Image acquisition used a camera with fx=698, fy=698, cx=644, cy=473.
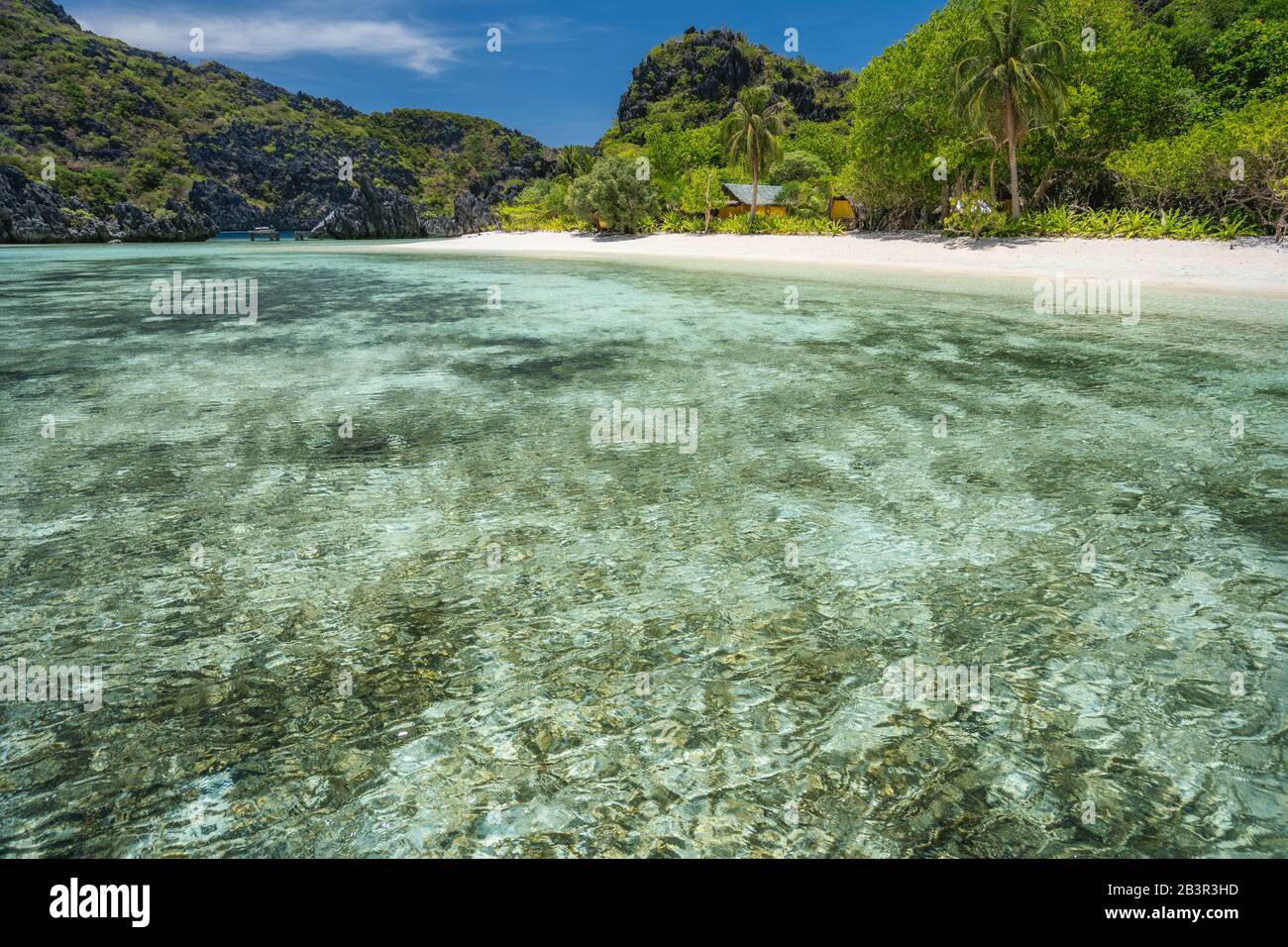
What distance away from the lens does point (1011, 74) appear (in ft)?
109

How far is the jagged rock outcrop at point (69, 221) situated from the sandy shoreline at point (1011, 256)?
224ft

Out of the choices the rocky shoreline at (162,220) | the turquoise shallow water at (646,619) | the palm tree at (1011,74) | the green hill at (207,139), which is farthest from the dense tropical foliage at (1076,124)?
the green hill at (207,139)

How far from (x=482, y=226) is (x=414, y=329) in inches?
3644

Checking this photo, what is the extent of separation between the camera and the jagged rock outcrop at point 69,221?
261ft

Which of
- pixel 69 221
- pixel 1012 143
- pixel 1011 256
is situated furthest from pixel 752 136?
pixel 69 221

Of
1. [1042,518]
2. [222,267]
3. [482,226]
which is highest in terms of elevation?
[482,226]

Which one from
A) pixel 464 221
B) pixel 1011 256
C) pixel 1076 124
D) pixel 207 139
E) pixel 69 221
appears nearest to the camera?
pixel 1011 256

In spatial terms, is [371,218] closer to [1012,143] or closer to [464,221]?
[464,221]

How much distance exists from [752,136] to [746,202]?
43.7ft

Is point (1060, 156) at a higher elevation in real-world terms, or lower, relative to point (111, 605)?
higher

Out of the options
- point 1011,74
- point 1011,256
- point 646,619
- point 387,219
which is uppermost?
point 387,219

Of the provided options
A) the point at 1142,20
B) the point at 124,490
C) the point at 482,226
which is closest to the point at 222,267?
the point at 124,490

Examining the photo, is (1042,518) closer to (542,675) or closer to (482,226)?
(542,675)
